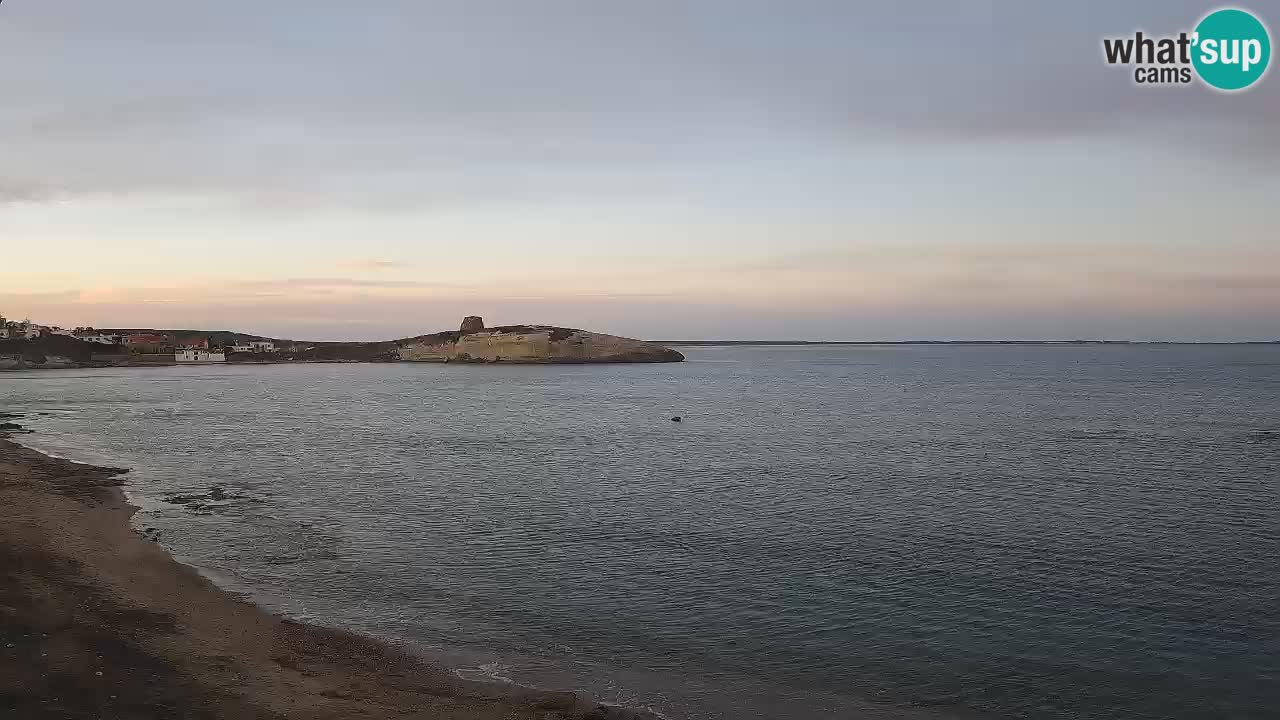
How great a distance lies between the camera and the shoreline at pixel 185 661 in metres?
12.6

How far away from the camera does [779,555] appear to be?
2458 cm

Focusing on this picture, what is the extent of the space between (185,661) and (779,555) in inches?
609

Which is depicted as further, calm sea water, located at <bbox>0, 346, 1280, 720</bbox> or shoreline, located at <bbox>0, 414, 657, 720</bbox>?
calm sea water, located at <bbox>0, 346, 1280, 720</bbox>

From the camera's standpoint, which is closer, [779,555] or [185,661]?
[185,661]

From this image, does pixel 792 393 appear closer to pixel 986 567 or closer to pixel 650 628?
pixel 986 567

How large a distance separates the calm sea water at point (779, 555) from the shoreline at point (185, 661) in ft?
3.98

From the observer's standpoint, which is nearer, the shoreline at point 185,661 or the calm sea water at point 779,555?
the shoreline at point 185,661

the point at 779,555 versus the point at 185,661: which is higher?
the point at 185,661

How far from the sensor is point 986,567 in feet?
76.3

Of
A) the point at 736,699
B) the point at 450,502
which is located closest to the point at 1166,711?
the point at 736,699

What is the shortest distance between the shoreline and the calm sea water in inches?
→ 47.8

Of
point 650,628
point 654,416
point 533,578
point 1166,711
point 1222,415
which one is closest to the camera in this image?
point 1166,711

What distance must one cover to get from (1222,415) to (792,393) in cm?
4676

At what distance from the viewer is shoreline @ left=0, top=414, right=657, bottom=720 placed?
1260 cm
